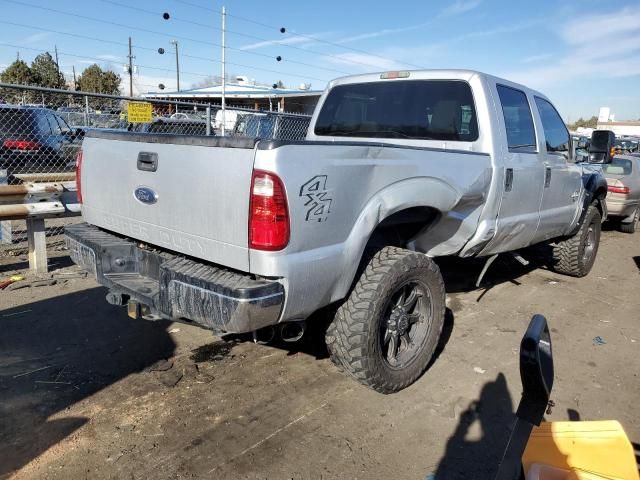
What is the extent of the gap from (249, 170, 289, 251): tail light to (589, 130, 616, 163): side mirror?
14.9 ft

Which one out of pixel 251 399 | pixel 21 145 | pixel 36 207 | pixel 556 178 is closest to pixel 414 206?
pixel 251 399

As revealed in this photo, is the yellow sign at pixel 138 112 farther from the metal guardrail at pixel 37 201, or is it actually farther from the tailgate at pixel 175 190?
the tailgate at pixel 175 190

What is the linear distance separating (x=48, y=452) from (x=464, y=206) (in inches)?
118

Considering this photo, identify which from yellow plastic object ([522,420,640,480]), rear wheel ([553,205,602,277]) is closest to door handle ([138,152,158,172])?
yellow plastic object ([522,420,640,480])

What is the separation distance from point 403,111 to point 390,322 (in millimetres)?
1975

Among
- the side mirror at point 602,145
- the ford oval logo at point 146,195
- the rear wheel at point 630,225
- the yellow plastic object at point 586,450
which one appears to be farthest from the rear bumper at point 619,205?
the ford oval logo at point 146,195

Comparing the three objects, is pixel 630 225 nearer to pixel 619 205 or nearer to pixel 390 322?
pixel 619 205

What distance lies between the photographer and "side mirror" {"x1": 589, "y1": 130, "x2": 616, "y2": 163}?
5539 millimetres

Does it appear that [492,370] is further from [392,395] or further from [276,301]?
[276,301]

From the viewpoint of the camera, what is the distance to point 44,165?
30.9ft

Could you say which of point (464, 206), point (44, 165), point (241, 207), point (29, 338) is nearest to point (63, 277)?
point (29, 338)

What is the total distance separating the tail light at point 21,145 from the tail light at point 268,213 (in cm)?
840

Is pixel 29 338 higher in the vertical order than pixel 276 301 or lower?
lower

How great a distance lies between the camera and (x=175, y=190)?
280cm
